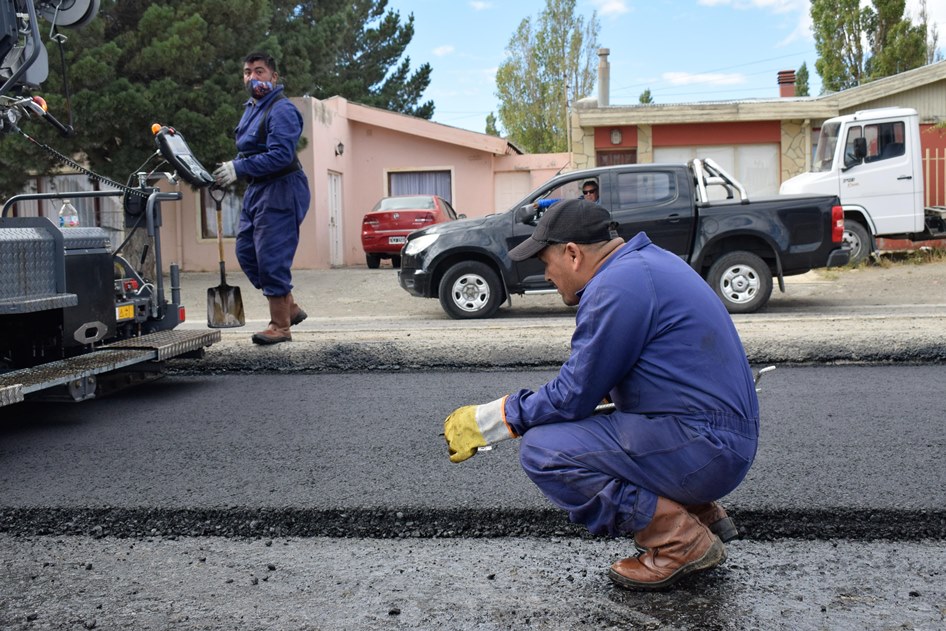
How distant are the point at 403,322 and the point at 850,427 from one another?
772cm

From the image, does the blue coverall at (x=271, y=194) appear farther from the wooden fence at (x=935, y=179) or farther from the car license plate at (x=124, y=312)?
the wooden fence at (x=935, y=179)

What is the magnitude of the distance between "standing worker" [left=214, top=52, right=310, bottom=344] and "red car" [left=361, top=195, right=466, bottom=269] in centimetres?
1293

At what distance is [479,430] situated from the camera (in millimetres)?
3238

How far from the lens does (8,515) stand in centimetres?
416

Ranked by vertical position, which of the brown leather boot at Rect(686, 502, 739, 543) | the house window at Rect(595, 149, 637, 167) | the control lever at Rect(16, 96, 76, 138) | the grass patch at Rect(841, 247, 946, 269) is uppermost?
the house window at Rect(595, 149, 637, 167)

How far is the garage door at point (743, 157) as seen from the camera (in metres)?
23.6

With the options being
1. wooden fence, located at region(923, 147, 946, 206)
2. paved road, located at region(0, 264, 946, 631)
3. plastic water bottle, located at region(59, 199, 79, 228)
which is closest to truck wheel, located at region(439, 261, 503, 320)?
paved road, located at region(0, 264, 946, 631)

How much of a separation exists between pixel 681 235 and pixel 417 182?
15.1 metres

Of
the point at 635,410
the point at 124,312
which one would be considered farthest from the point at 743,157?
the point at 635,410

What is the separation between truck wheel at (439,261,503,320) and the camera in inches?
477

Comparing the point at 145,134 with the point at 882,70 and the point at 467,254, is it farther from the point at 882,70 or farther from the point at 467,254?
the point at 882,70

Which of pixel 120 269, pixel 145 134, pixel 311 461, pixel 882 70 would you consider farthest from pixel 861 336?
pixel 882 70

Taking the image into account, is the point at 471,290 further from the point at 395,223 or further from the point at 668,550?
the point at 668,550

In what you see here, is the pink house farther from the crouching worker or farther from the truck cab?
the crouching worker
